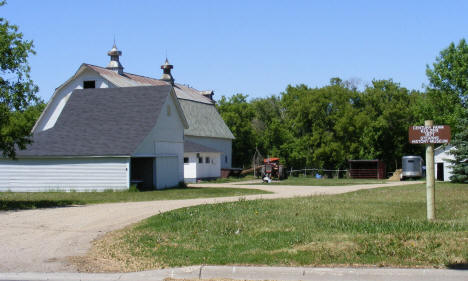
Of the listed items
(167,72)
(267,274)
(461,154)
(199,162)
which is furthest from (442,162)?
(267,274)

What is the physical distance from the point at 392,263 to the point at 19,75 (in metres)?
17.3

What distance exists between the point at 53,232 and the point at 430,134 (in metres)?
9.91

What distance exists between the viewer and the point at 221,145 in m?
60.1

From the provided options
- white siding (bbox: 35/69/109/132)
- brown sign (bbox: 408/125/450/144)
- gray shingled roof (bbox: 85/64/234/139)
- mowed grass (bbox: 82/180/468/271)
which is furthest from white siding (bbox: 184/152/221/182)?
brown sign (bbox: 408/125/450/144)

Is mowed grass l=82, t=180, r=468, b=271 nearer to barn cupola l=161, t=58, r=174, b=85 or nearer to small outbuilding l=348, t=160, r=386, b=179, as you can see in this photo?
small outbuilding l=348, t=160, r=386, b=179

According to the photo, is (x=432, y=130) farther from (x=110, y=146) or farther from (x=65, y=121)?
(x=65, y=121)

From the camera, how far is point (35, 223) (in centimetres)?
1667

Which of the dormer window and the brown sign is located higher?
the dormer window

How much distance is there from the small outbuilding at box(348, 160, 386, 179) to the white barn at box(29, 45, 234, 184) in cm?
1352

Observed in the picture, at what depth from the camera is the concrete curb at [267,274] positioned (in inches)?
351

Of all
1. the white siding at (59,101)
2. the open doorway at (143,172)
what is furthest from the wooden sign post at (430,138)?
the white siding at (59,101)

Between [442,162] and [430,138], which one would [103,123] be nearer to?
[430,138]

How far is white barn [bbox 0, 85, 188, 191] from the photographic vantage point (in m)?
33.6

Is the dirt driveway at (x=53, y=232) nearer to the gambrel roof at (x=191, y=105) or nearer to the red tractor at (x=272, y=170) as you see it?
the red tractor at (x=272, y=170)
